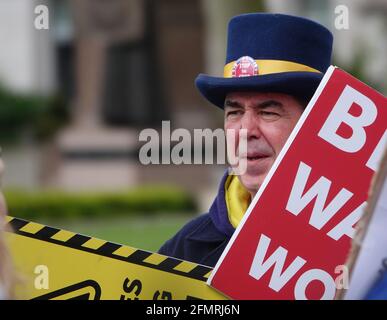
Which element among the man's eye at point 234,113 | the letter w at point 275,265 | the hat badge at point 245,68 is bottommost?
Answer: the letter w at point 275,265

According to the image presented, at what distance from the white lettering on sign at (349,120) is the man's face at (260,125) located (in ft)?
1.39

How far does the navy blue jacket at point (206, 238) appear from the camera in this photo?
3.12 metres

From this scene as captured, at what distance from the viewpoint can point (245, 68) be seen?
10.2 feet

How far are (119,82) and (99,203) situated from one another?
345 centimetres

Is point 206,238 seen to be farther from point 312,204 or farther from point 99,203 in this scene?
point 99,203

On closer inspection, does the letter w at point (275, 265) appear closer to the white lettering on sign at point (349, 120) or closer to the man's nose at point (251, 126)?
the white lettering on sign at point (349, 120)

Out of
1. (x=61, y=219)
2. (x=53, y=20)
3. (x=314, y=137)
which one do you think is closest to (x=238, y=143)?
(x=314, y=137)

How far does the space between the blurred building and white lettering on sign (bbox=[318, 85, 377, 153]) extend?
50.3 feet

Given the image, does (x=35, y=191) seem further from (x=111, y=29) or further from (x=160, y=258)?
(x=160, y=258)

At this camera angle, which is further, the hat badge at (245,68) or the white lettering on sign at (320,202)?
the hat badge at (245,68)

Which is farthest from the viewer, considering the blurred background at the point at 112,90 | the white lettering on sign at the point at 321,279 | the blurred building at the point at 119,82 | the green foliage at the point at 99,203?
the blurred building at the point at 119,82

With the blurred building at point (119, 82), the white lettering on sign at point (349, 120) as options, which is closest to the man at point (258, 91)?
the white lettering on sign at point (349, 120)

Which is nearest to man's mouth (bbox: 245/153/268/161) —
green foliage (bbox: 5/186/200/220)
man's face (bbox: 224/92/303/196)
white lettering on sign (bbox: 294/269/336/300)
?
man's face (bbox: 224/92/303/196)

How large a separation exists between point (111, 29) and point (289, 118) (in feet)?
46.4
